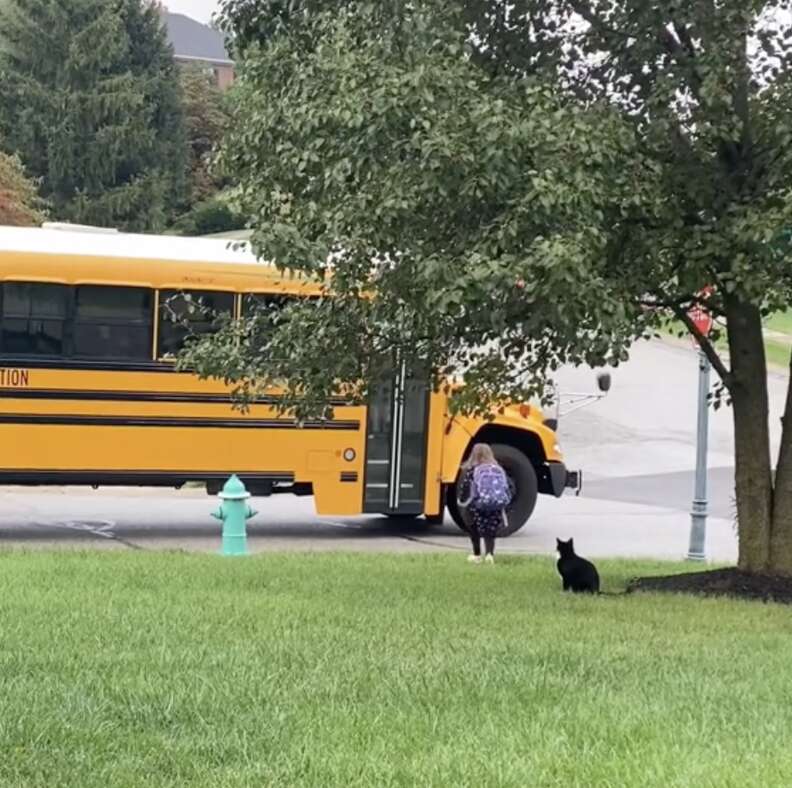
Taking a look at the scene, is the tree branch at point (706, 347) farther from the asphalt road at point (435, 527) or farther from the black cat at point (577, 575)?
the asphalt road at point (435, 527)

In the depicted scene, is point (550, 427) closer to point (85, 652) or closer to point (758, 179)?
point (758, 179)

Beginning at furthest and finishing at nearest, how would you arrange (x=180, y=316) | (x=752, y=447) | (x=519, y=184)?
1. (x=180, y=316)
2. (x=752, y=447)
3. (x=519, y=184)

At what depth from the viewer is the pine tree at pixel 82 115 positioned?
52219mm

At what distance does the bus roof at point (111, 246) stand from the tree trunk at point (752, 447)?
593 centimetres

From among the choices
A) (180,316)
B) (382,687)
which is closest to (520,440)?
(180,316)

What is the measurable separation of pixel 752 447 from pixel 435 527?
7.28 metres

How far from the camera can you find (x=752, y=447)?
10.3 m

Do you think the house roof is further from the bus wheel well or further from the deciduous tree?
the deciduous tree

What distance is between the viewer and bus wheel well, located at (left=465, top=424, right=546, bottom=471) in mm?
16312

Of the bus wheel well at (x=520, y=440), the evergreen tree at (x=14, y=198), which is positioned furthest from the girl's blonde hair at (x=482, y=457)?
the evergreen tree at (x=14, y=198)

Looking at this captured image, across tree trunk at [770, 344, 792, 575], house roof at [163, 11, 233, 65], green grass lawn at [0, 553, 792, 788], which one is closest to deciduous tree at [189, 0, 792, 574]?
tree trunk at [770, 344, 792, 575]

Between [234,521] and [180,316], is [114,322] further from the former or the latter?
[234,521]

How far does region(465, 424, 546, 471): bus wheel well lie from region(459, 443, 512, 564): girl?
2993 millimetres

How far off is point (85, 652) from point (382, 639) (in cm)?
156
